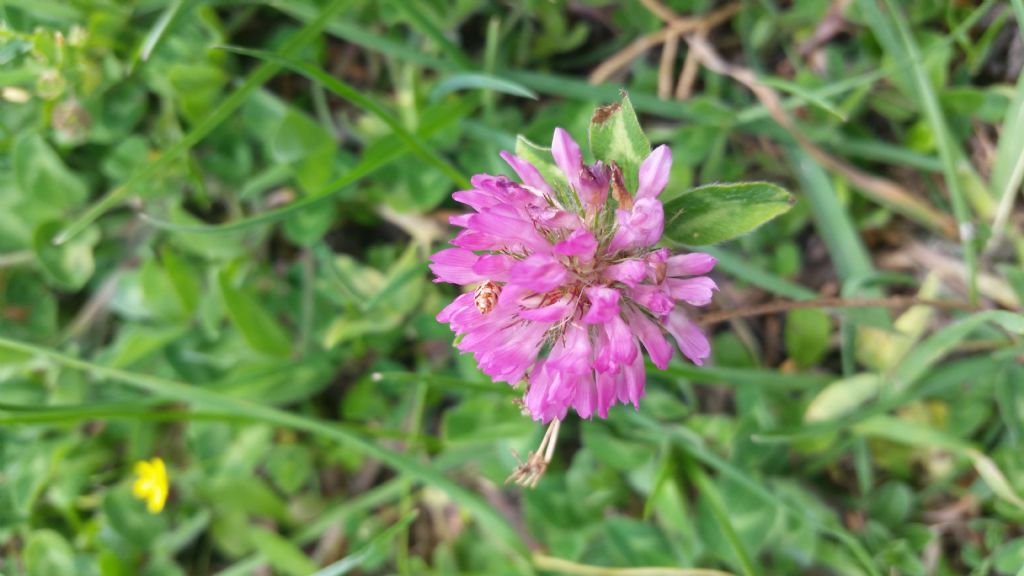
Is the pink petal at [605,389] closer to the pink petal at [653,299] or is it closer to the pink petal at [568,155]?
the pink petal at [653,299]

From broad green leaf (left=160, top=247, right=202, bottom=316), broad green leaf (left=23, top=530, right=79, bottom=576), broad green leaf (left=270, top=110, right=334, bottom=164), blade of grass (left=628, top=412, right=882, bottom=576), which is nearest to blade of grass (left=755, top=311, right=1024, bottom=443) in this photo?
blade of grass (left=628, top=412, right=882, bottom=576)

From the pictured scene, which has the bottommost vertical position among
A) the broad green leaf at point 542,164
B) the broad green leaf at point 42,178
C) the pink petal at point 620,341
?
the broad green leaf at point 42,178

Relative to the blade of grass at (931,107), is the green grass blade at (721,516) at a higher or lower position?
lower

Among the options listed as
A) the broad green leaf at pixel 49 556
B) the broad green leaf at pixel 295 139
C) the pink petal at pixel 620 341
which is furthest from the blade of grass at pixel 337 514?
the pink petal at pixel 620 341

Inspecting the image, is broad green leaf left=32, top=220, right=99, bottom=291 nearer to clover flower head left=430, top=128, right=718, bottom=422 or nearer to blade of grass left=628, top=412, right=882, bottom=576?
clover flower head left=430, top=128, right=718, bottom=422

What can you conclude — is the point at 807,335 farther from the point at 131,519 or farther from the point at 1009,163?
the point at 131,519

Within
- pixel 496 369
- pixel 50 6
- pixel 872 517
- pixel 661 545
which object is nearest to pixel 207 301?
pixel 50 6
